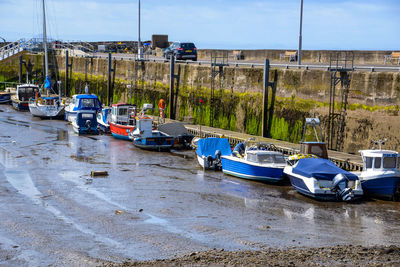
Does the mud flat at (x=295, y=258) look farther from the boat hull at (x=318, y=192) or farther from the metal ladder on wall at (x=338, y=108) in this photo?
the metal ladder on wall at (x=338, y=108)

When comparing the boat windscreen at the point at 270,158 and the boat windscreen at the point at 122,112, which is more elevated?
the boat windscreen at the point at 122,112

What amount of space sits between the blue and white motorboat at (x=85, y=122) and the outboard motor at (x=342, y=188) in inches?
729

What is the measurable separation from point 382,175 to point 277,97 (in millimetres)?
10214

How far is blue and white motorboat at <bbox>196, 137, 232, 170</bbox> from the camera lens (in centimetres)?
2548

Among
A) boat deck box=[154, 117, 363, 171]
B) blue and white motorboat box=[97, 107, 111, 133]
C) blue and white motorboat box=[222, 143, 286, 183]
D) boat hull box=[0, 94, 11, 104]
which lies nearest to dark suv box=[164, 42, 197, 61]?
boat deck box=[154, 117, 363, 171]

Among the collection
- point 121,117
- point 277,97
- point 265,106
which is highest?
point 277,97

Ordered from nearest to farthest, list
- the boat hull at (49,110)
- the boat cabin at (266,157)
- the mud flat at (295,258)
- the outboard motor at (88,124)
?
1. the mud flat at (295,258)
2. the boat cabin at (266,157)
3. the outboard motor at (88,124)
4. the boat hull at (49,110)

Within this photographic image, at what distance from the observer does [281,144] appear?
88.6 feet

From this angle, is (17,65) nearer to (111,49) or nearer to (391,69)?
(111,49)

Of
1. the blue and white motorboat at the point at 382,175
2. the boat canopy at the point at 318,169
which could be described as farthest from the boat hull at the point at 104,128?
the blue and white motorboat at the point at 382,175

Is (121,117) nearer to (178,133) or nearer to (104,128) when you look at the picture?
(104,128)

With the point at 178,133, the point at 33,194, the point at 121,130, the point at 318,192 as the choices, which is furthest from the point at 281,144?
the point at 33,194

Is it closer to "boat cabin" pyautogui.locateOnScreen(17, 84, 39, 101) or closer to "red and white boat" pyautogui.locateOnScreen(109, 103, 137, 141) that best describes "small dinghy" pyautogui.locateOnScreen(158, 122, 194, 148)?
"red and white boat" pyautogui.locateOnScreen(109, 103, 137, 141)

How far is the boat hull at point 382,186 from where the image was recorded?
67.1ft
